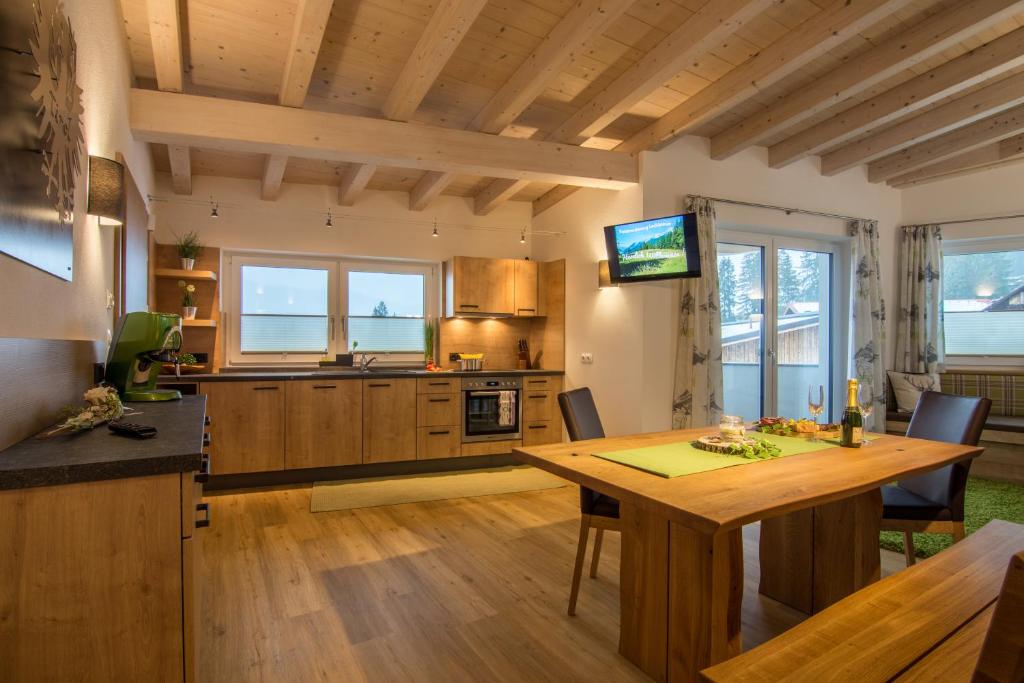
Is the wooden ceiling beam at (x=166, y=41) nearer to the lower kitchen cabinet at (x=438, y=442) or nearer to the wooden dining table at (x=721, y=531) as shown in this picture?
the wooden dining table at (x=721, y=531)

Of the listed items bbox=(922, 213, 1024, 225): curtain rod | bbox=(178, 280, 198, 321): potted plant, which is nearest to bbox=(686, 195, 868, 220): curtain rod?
bbox=(922, 213, 1024, 225): curtain rod

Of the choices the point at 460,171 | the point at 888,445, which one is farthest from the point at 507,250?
the point at 888,445

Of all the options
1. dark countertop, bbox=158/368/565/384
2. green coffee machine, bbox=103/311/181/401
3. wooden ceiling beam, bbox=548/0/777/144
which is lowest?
dark countertop, bbox=158/368/565/384

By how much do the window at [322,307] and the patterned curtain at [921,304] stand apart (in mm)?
4920

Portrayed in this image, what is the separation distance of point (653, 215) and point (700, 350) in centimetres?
117

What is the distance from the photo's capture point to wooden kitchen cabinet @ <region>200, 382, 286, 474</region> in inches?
169

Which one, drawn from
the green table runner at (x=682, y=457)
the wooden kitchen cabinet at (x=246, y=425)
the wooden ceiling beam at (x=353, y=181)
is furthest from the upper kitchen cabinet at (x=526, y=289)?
the green table runner at (x=682, y=457)

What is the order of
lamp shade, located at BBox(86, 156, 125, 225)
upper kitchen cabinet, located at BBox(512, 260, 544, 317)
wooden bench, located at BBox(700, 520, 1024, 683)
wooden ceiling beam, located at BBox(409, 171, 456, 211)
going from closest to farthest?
wooden bench, located at BBox(700, 520, 1024, 683) < lamp shade, located at BBox(86, 156, 125, 225) < wooden ceiling beam, located at BBox(409, 171, 456, 211) < upper kitchen cabinet, located at BBox(512, 260, 544, 317)

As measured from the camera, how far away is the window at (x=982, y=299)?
535cm

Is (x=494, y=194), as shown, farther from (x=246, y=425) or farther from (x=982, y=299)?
(x=982, y=299)

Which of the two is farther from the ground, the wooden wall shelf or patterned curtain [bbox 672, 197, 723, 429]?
the wooden wall shelf

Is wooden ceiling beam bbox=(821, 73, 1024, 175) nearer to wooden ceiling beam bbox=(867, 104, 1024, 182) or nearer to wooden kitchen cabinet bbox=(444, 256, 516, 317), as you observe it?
wooden ceiling beam bbox=(867, 104, 1024, 182)

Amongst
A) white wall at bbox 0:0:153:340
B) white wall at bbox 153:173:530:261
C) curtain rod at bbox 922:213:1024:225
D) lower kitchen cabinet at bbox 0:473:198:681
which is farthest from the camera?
curtain rod at bbox 922:213:1024:225

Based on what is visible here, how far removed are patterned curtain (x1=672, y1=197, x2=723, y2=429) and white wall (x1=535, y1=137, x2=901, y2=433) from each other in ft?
0.34
